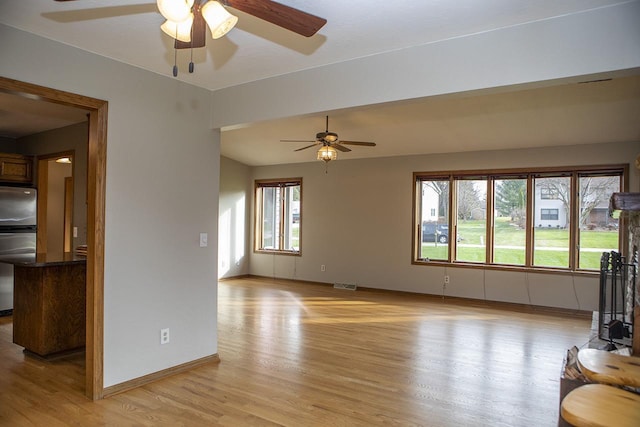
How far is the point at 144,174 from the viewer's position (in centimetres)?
320

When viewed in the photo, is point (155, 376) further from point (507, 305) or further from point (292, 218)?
point (292, 218)

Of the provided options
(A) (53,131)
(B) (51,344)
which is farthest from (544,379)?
(A) (53,131)

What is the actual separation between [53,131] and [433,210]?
5.98 meters

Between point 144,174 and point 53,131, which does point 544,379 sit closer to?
point 144,174

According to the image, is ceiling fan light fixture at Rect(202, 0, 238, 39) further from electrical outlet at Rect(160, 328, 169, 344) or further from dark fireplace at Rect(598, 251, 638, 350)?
dark fireplace at Rect(598, 251, 638, 350)

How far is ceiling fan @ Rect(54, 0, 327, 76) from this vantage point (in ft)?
5.10

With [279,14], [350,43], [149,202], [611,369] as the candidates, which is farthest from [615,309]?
[149,202]

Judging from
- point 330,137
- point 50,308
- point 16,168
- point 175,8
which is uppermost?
point 330,137

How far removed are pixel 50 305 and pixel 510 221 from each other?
6324 mm

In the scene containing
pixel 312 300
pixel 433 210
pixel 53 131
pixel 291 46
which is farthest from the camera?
pixel 433 210

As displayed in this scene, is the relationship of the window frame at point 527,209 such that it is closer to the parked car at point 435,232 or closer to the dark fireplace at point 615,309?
the parked car at point 435,232

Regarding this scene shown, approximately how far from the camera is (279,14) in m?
1.65

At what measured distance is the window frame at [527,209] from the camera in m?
5.79

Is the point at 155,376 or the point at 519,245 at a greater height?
the point at 519,245
